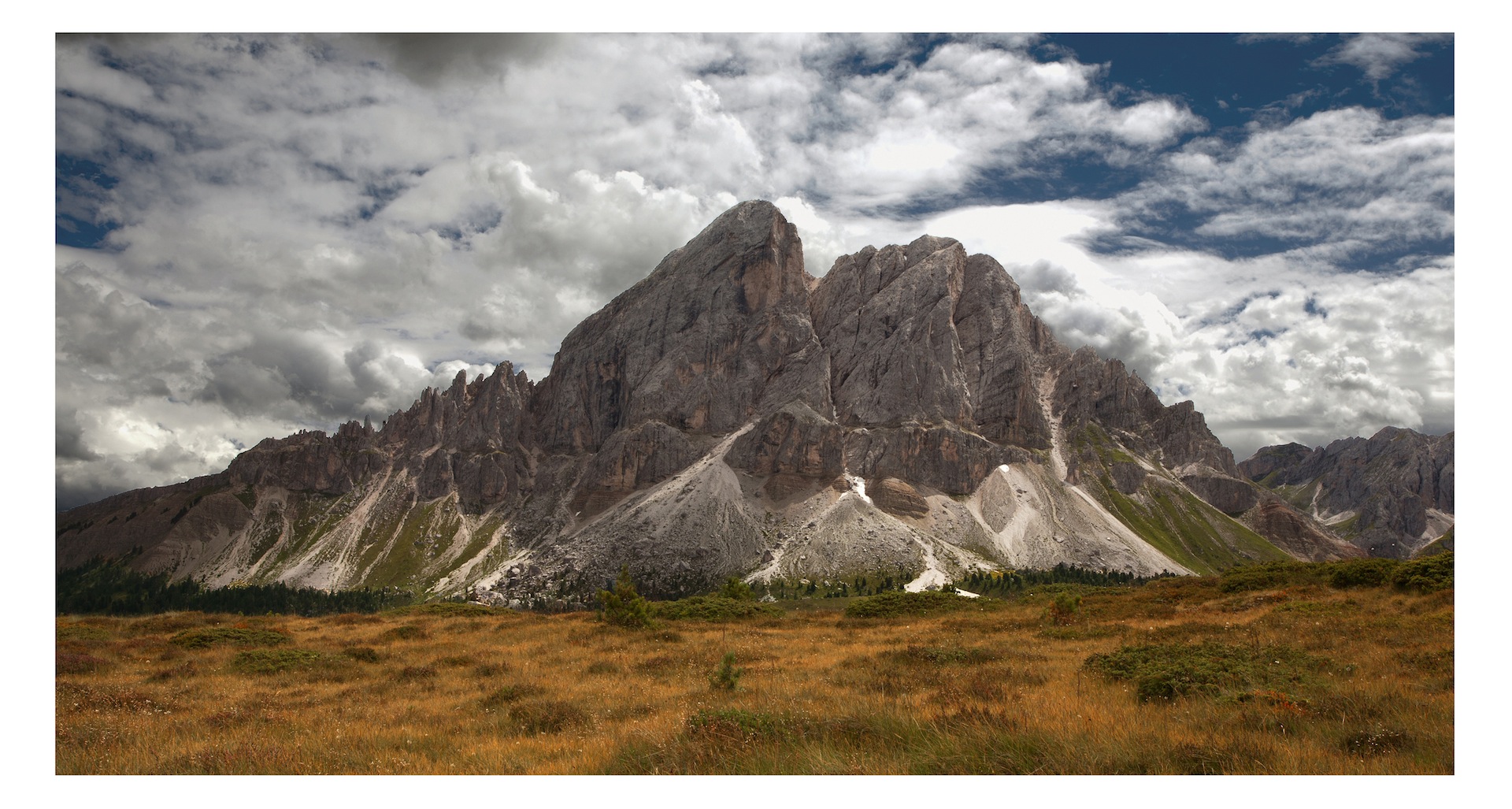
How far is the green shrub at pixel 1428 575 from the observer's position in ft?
94.1

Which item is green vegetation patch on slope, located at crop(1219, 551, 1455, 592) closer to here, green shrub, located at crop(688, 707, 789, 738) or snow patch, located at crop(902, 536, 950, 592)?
green shrub, located at crop(688, 707, 789, 738)

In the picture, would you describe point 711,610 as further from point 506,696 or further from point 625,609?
point 506,696

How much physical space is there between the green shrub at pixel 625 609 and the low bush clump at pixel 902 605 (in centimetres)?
1342

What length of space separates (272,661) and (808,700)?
2066 cm

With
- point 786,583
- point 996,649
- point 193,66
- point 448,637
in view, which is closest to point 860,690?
point 996,649

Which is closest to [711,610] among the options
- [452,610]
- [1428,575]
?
[452,610]

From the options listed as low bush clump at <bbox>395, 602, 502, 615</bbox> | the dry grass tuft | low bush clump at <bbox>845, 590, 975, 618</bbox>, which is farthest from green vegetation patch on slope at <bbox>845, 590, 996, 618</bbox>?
low bush clump at <bbox>395, 602, 502, 615</bbox>

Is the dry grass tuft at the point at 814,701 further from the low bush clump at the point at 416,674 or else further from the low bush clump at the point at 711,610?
the low bush clump at the point at 711,610

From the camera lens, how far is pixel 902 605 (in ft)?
147

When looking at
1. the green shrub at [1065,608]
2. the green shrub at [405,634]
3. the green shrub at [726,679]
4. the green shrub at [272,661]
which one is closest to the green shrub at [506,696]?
the green shrub at [726,679]

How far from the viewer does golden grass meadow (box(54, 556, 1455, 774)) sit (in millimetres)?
10617

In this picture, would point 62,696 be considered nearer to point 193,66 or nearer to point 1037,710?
point 193,66

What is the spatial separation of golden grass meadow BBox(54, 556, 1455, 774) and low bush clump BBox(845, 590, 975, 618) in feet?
38.9

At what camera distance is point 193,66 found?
59.5ft
